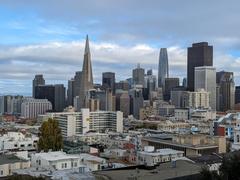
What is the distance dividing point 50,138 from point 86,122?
4935 centimetres

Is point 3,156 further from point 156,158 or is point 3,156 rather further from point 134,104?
point 134,104

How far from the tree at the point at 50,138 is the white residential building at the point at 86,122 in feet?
133

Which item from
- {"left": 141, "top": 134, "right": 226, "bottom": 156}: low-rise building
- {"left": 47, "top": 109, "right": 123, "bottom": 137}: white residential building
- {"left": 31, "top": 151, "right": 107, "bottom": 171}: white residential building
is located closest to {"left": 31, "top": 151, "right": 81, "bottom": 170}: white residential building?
{"left": 31, "top": 151, "right": 107, "bottom": 171}: white residential building

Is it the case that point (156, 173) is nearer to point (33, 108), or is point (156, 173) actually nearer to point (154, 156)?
point (154, 156)

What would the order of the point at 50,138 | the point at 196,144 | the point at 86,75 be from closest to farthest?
1. the point at 50,138
2. the point at 196,144
3. the point at 86,75

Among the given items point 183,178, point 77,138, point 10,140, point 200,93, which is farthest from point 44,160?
point 200,93

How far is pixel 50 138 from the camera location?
50.3 m

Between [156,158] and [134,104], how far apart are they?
136774 mm

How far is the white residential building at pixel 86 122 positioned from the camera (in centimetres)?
9412

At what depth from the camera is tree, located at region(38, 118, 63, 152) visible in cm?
4978

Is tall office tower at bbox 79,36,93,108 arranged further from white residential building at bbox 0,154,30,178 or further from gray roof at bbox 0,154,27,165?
white residential building at bbox 0,154,30,178

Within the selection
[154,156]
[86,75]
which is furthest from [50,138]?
[86,75]

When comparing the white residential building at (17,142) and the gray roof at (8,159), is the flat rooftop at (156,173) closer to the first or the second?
the gray roof at (8,159)

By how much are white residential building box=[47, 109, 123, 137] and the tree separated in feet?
Answer: 133
